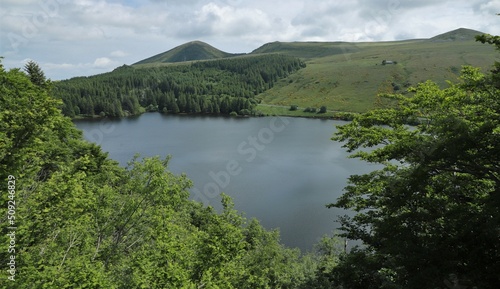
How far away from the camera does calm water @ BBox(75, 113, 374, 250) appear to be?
52.3m

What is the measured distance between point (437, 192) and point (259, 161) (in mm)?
66730

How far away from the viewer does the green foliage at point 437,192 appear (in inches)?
470

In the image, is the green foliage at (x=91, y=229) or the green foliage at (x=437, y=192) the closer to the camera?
the green foliage at (x=91, y=229)

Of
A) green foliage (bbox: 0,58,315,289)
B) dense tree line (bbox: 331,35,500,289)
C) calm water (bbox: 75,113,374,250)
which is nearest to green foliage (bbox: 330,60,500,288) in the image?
dense tree line (bbox: 331,35,500,289)

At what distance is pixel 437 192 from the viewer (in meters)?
16.0

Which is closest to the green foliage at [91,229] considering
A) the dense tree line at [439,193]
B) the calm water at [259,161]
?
the dense tree line at [439,193]

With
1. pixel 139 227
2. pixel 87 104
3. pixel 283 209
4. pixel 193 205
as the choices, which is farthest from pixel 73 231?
pixel 87 104

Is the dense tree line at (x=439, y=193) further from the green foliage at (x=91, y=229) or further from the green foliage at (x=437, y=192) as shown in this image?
the green foliage at (x=91, y=229)

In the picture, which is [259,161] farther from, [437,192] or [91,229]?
[91,229]

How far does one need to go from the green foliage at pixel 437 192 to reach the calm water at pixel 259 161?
27793 millimetres

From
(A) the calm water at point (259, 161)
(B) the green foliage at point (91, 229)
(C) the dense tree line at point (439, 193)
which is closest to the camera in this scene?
(B) the green foliage at point (91, 229)

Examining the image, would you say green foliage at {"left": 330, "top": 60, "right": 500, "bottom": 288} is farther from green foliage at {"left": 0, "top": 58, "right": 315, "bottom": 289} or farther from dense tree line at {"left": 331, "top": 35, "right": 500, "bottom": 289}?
green foliage at {"left": 0, "top": 58, "right": 315, "bottom": 289}

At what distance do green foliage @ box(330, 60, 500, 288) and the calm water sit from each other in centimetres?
2779

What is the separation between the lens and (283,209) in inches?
2105
